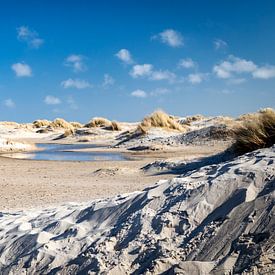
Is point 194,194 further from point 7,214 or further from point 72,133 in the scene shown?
point 72,133

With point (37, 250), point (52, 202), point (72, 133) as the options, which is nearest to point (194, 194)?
point (37, 250)

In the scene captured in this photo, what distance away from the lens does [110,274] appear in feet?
13.1

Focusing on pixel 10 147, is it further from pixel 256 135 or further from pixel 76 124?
pixel 76 124

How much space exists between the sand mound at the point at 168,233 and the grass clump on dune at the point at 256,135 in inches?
288

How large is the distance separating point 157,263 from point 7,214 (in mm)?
3913

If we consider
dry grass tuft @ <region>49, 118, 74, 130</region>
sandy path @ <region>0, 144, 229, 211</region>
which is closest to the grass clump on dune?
sandy path @ <region>0, 144, 229, 211</region>

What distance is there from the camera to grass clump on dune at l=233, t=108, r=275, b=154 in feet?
41.7

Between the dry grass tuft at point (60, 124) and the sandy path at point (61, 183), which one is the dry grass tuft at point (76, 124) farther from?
the sandy path at point (61, 183)

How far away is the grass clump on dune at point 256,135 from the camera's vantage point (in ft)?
41.7

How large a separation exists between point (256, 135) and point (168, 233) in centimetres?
927

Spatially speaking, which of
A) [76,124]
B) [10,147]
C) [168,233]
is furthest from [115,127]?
[168,233]

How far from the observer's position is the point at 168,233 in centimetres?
431

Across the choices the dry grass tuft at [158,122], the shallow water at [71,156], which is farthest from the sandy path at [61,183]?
the dry grass tuft at [158,122]

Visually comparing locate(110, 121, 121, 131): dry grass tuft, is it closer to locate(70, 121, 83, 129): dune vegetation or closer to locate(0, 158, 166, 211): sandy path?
locate(70, 121, 83, 129): dune vegetation
